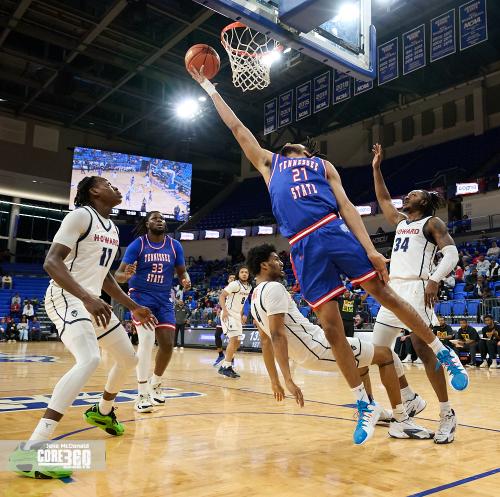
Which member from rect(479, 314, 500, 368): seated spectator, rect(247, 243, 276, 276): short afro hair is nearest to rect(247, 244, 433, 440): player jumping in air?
rect(247, 243, 276, 276): short afro hair

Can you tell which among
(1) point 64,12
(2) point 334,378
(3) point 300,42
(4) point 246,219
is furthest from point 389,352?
(4) point 246,219

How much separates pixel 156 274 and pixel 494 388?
5093 mm

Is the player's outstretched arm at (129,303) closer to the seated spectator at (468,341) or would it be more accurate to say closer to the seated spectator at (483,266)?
the seated spectator at (468,341)

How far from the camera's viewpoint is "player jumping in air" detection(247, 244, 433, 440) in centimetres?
367

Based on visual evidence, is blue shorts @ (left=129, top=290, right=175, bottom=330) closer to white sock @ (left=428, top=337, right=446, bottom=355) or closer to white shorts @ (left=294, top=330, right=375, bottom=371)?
white shorts @ (left=294, top=330, right=375, bottom=371)

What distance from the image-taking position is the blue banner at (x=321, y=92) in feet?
61.5

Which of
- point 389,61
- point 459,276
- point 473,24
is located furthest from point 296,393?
point 389,61

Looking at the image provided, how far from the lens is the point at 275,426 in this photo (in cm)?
418

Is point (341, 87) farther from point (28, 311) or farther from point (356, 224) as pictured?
point (356, 224)

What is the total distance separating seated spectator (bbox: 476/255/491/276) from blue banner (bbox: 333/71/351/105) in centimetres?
730

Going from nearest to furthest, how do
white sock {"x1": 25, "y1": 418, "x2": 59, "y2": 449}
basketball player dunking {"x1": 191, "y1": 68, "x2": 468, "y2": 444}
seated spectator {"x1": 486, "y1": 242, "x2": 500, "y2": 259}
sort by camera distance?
white sock {"x1": 25, "y1": 418, "x2": 59, "y2": 449} → basketball player dunking {"x1": 191, "y1": 68, "x2": 468, "y2": 444} → seated spectator {"x1": 486, "y1": 242, "x2": 500, "y2": 259}

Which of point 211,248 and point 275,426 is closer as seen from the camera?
point 275,426

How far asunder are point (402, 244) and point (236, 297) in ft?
19.3

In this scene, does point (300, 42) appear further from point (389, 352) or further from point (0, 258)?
point (0, 258)
